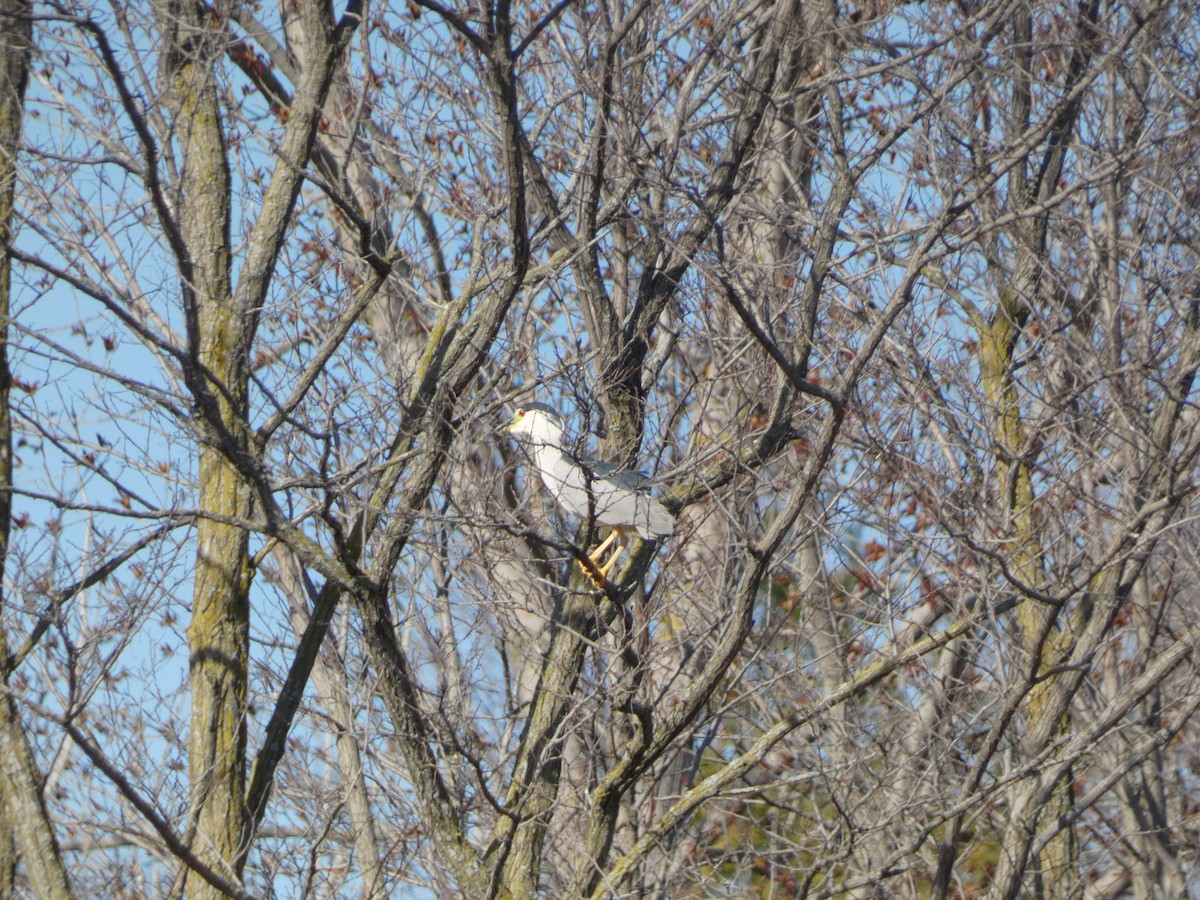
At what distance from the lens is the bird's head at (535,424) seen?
5219 millimetres

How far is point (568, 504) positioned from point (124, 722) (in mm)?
3094

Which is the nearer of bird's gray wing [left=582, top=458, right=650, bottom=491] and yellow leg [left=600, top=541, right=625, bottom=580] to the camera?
bird's gray wing [left=582, top=458, right=650, bottom=491]

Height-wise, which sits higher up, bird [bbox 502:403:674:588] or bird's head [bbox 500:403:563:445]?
bird's head [bbox 500:403:563:445]

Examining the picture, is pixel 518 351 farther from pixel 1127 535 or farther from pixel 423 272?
pixel 1127 535

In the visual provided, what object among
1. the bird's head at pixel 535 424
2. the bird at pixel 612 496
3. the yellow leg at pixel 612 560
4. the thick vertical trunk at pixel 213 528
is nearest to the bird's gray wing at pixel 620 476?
the bird at pixel 612 496

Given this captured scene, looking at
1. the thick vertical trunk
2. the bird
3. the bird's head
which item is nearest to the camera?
the bird

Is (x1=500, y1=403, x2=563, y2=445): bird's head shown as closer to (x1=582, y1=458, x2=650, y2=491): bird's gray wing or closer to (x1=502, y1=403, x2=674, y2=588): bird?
(x1=502, y1=403, x2=674, y2=588): bird

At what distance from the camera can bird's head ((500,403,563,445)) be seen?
5219 mm

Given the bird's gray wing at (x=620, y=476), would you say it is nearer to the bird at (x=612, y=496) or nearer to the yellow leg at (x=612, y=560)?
the bird at (x=612, y=496)

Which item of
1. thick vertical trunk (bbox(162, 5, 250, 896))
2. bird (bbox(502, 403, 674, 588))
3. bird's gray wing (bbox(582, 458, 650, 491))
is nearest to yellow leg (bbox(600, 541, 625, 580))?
bird (bbox(502, 403, 674, 588))

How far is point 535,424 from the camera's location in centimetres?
542

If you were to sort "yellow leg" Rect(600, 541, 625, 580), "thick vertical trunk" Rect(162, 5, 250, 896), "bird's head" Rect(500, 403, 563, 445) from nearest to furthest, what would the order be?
1. "yellow leg" Rect(600, 541, 625, 580)
2. "bird's head" Rect(500, 403, 563, 445)
3. "thick vertical trunk" Rect(162, 5, 250, 896)

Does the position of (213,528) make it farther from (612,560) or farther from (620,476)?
(620,476)

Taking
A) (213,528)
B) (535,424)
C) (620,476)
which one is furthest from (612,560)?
(213,528)
